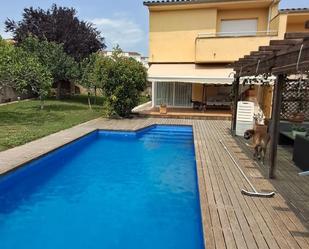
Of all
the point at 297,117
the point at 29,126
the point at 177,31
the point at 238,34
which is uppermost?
the point at 177,31

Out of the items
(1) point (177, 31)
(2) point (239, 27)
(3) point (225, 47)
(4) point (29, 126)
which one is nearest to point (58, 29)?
(1) point (177, 31)

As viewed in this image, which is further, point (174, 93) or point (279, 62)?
point (174, 93)

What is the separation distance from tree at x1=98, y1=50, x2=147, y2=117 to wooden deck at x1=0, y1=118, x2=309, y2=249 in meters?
9.87

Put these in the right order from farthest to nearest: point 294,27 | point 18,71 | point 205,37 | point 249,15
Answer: point 294,27 → point 249,15 → point 205,37 → point 18,71

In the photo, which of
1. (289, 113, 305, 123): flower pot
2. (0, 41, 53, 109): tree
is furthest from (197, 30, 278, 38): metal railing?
(0, 41, 53, 109): tree

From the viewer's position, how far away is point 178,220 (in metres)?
8.02

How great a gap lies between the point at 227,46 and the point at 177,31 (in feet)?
17.6

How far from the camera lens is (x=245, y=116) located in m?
16.0

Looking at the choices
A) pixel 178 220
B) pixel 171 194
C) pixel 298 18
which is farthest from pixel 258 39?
pixel 178 220

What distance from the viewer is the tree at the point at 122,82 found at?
2198 centimetres

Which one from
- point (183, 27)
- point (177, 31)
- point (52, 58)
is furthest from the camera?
point (52, 58)

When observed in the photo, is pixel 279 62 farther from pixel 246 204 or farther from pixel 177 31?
pixel 177 31

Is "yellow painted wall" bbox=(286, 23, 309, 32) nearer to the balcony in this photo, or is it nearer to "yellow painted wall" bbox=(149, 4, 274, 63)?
"yellow painted wall" bbox=(149, 4, 274, 63)

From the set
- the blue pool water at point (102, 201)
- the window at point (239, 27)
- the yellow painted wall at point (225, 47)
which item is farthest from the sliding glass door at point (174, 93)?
the blue pool water at point (102, 201)
